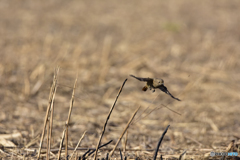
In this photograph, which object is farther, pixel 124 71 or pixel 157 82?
pixel 124 71

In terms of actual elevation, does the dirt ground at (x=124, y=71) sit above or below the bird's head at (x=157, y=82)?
above

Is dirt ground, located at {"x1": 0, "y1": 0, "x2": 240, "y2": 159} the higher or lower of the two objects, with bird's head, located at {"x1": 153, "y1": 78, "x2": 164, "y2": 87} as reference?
higher

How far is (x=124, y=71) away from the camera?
3.86 m

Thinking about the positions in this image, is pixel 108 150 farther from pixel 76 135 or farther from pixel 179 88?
pixel 179 88

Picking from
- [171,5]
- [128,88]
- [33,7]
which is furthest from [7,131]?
[171,5]

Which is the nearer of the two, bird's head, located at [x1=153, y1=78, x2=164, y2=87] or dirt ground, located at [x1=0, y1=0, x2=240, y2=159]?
bird's head, located at [x1=153, y1=78, x2=164, y2=87]

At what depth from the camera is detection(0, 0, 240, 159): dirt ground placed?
2282 mm

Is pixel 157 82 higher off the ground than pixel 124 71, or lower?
lower

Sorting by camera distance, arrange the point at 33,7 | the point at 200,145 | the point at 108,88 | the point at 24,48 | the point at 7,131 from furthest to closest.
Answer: the point at 33,7 < the point at 24,48 < the point at 108,88 < the point at 7,131 < the point at 200,145

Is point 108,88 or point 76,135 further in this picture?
point 108,88

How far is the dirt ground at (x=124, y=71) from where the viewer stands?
2.28m

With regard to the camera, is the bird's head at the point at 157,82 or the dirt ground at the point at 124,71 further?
the dirt ground at the point at 124,71

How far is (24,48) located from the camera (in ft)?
13.6

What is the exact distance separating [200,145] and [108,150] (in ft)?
2.16
